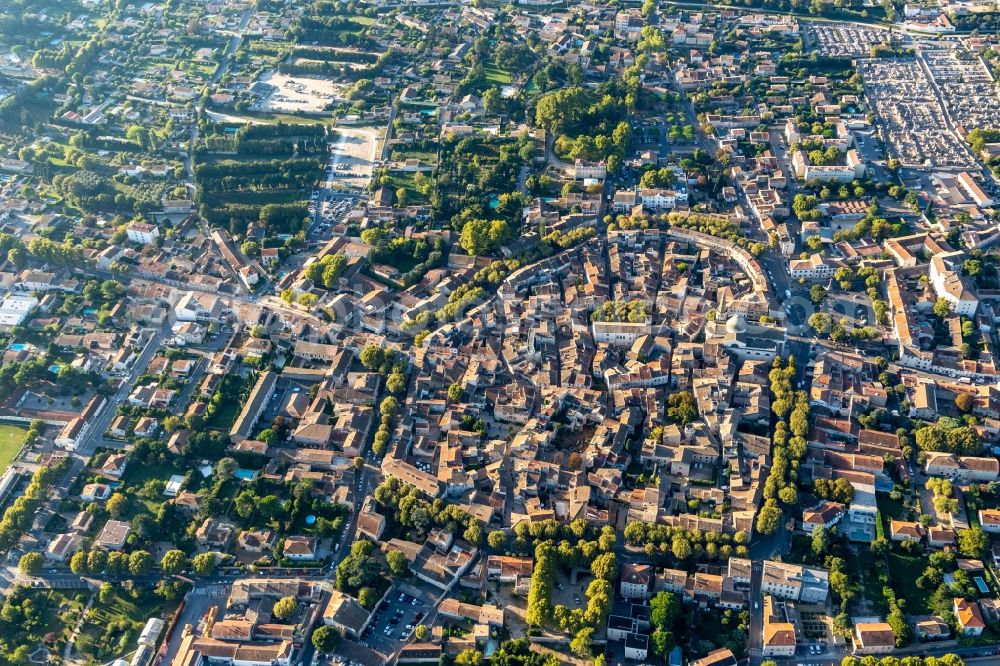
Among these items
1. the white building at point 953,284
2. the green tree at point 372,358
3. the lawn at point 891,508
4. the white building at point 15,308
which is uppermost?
the white building at point 953,284

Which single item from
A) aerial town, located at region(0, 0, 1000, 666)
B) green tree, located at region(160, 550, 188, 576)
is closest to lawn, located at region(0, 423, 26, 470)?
aerial town, located at region(0, 0, 1000, 666)

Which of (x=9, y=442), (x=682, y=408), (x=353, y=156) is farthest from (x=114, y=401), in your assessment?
(x=682, y=408)

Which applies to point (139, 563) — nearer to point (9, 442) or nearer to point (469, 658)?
point (9, 442)

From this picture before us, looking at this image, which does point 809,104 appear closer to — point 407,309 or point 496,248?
point 496,248

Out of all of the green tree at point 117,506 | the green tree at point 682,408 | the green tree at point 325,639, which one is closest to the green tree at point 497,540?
the green tree at point 325,639

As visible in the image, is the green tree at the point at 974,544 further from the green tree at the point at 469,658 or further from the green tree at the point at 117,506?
the green tree at the point at 117,506

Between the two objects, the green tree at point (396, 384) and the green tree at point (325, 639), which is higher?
the green tree at point (396, 384)

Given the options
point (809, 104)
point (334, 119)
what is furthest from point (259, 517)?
point (809, 104)
